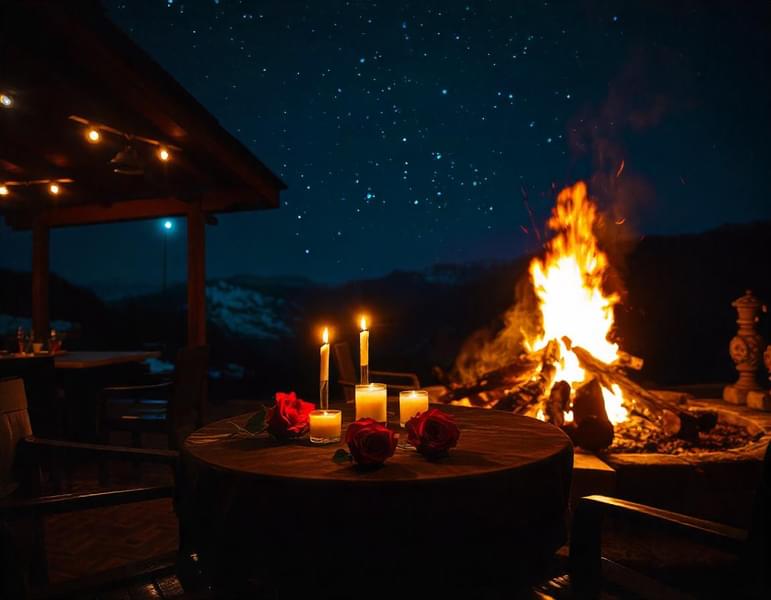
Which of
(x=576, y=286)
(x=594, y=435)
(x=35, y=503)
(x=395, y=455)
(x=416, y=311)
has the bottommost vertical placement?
(x=594, y=435)

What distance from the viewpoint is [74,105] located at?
14.8 ft

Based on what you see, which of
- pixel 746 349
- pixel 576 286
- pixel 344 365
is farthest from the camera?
pixel 576 286

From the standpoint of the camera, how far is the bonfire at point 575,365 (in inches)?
140

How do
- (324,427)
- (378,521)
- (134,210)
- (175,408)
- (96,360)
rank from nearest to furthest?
1. (378,521)
2. (324,427)
3. (175,408)
4. (96,360)
5. (134,210)


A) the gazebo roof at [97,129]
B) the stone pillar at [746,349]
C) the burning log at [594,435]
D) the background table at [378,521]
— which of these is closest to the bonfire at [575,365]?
the burning log at [594,435]

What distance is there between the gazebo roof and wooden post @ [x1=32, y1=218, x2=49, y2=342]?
1.40 ft

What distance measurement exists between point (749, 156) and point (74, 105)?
11.9 meters

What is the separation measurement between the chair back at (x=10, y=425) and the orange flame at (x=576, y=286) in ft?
13.1

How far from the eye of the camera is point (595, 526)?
1380 mm

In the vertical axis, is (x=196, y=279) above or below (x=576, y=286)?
above

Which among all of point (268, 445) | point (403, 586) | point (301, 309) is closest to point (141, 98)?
point (268, 445)

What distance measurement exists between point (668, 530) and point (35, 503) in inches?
65.6

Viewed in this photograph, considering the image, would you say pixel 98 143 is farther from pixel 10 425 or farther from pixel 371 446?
pixel 371 446

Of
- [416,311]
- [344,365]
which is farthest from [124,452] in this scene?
[416,311]
